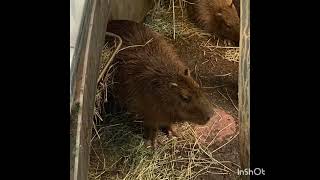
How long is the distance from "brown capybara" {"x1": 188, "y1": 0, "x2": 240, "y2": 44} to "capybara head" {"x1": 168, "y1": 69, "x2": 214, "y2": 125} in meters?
1.81

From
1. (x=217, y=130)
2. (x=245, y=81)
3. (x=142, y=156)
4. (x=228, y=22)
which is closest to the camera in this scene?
(x=245, y=81)

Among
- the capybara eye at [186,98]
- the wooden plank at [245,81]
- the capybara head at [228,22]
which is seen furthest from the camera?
the capybara head at [228,22]

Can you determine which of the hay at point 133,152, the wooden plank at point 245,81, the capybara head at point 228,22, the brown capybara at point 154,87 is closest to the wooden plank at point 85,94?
the hay at point 133,152

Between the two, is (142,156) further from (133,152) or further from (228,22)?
(228,22)

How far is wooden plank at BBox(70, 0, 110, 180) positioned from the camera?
3.08 meters

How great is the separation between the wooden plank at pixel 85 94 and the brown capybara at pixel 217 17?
277 centimetres

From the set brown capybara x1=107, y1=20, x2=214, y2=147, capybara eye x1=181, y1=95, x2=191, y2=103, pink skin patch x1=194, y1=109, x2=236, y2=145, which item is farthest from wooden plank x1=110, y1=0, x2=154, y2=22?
pink skin patch x1=194, y1=109, x2=236, y2=145

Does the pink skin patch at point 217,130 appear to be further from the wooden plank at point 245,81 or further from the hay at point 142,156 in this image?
the wooden plank at point 245,81

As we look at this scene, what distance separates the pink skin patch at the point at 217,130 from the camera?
4.91 metres

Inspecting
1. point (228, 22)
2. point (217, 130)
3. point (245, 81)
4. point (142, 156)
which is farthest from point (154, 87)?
point (228, 22)

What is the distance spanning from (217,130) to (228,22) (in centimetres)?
156

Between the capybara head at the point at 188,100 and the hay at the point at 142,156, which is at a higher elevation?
the capybara head at the point at 188,100

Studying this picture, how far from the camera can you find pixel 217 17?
624 centimetres

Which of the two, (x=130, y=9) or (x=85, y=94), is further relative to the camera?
(x=130, y=9)
